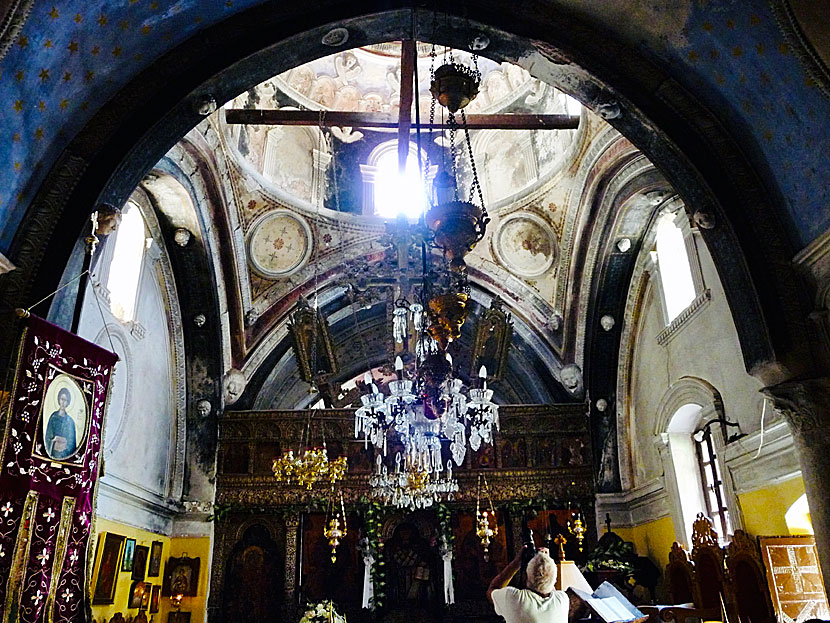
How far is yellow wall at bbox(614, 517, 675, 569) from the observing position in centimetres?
1115

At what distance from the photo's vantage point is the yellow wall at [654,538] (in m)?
11.1

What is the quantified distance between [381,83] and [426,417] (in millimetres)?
8035

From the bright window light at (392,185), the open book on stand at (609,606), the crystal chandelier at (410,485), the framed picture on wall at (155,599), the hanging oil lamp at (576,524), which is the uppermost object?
the bright window light at (392,185)

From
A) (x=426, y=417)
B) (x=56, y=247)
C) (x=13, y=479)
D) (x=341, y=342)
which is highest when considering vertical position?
(x=341, y=342)

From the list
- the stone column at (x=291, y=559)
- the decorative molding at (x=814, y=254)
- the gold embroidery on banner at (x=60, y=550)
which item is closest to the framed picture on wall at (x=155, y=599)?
the stone column at (x=291, y=559)

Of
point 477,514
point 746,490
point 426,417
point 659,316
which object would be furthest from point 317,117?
point 746,490

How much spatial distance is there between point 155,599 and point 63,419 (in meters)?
7.24

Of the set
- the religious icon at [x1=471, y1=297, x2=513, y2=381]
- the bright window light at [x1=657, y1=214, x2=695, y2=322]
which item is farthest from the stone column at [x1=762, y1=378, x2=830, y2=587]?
the religious icon at [x1=471, y1=297, x2=513, y2=381]

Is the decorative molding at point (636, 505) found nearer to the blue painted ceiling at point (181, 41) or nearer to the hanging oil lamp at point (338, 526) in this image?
the hanging oil lamp at point (338, 526)

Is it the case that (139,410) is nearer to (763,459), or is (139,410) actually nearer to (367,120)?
(367,120)

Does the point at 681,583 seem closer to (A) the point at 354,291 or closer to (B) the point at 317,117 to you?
(A) the point at 354,291

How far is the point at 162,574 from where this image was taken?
39.1ft

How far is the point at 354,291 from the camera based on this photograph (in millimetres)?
14125

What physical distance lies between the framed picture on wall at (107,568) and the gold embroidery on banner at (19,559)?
14.7 ft
